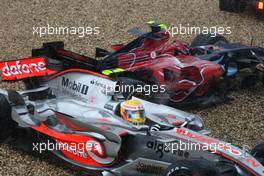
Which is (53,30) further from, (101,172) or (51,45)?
(101,172)

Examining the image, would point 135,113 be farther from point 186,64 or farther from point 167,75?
point 186,64

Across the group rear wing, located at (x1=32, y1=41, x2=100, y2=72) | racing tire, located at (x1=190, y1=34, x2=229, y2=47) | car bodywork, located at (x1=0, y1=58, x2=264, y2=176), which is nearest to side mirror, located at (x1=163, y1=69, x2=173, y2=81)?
rear wing, located at (x1=32, y1=41, x2=100, y2=72)

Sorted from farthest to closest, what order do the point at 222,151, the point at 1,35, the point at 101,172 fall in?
the point at 1,35 → the point at 101,172 → the point at 222,151

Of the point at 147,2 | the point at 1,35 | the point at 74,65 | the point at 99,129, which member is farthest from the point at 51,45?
the point at 147,2

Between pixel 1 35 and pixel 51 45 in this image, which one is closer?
pixel 51 45

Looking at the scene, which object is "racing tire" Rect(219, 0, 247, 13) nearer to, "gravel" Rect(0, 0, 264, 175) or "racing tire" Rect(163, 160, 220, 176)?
"gravel" Rect(0, 0, 264, 175)

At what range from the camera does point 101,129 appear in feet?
20.7

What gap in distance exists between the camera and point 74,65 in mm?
7961

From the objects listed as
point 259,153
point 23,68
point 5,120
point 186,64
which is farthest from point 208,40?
point 5,120

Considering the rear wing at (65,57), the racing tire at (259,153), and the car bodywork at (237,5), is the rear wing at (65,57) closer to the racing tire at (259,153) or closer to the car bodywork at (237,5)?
the racing tire at (259,153)

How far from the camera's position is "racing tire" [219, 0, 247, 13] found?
48.3ft

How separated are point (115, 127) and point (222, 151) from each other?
133 centimetres

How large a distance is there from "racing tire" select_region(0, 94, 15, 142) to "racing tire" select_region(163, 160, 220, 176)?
8.00 ft

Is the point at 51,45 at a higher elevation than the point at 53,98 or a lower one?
higher
